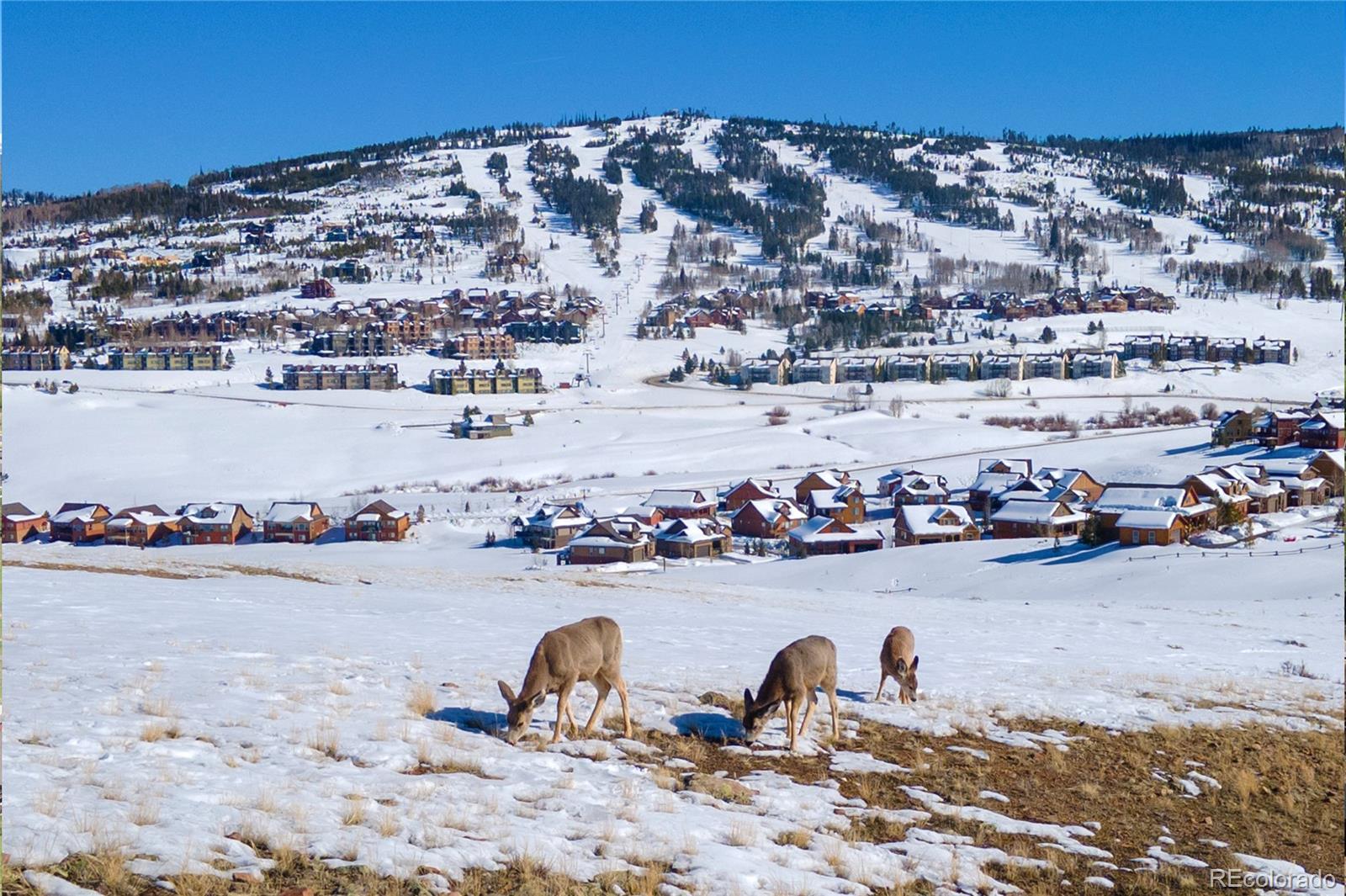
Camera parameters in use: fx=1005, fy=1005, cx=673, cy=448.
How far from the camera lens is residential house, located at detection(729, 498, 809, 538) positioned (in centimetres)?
6109

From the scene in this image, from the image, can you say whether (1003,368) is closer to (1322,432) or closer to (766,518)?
(1322,432)

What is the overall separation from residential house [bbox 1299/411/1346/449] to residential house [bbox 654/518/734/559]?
158 ft

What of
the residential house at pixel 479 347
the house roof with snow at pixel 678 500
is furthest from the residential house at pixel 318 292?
the house roof with snow at pixel 678 500

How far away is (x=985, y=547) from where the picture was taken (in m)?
49.2

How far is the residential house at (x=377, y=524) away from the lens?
60781 millimetres

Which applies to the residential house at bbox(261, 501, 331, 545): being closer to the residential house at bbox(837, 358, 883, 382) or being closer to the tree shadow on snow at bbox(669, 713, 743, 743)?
the tree shadow on snow at bbox(669, 713, 743, 743)

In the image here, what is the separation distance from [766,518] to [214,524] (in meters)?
34.0

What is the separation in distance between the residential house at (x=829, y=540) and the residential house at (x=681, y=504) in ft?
25.8

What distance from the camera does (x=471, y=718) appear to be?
10.4 metres

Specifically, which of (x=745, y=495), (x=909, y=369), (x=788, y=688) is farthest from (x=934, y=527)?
(x=909, y=369)

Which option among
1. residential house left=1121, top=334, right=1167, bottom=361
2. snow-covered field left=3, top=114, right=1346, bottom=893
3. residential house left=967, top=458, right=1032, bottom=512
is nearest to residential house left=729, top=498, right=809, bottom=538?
snow-covered field left=3, top=114, right=1346, bottom=893

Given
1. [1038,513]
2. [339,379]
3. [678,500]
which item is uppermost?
[339,379]

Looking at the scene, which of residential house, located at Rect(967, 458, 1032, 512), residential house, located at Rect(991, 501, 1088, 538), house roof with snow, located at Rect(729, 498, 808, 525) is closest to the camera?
residential house, located at Rect(991, 501, 1088, 538)

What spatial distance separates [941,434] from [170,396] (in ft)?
293
